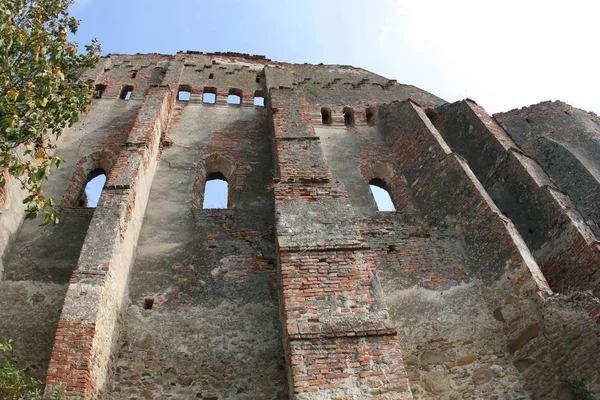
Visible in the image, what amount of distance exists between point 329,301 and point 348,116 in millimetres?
8328

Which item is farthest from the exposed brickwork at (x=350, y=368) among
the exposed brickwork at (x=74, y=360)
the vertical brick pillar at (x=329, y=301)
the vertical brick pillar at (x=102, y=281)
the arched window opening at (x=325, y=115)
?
the arched window opening at (x=325, y=115)

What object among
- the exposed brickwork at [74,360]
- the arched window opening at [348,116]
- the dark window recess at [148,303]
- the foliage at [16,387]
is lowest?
the foliage at [16,387]

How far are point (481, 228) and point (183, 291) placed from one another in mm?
5380

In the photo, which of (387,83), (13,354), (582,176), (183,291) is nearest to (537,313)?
(582,176)

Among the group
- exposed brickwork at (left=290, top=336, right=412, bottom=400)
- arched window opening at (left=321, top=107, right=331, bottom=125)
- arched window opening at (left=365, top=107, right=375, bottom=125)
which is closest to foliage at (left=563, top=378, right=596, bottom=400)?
exposed brickwork at (left=290, top=336, right=412, bottom=400)

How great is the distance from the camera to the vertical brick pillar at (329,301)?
539 centimetres

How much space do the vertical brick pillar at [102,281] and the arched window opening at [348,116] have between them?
19.0 feet

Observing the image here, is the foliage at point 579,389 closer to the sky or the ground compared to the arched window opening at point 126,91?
closer to the ground

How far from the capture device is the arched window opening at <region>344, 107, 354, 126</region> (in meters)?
13.2

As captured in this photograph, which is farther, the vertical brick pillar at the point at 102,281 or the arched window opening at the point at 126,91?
the arched window opening at the point at 126,91

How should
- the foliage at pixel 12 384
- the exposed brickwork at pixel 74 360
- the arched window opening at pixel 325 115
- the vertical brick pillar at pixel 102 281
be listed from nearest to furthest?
1. the foliage at pixel 12 384
2. the exposed brickwork at pixel 74 360
3. the vertical brick pillar at pixel 102 281
4. the arched window opening at pixel 325 115

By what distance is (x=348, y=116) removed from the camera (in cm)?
1352

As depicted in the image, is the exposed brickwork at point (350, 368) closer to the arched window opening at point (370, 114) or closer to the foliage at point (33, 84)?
the foliage at point (33, 84)

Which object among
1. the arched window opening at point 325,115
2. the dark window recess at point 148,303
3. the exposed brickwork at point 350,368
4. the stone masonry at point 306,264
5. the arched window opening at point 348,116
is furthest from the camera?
the arched window opening at point 348,116
